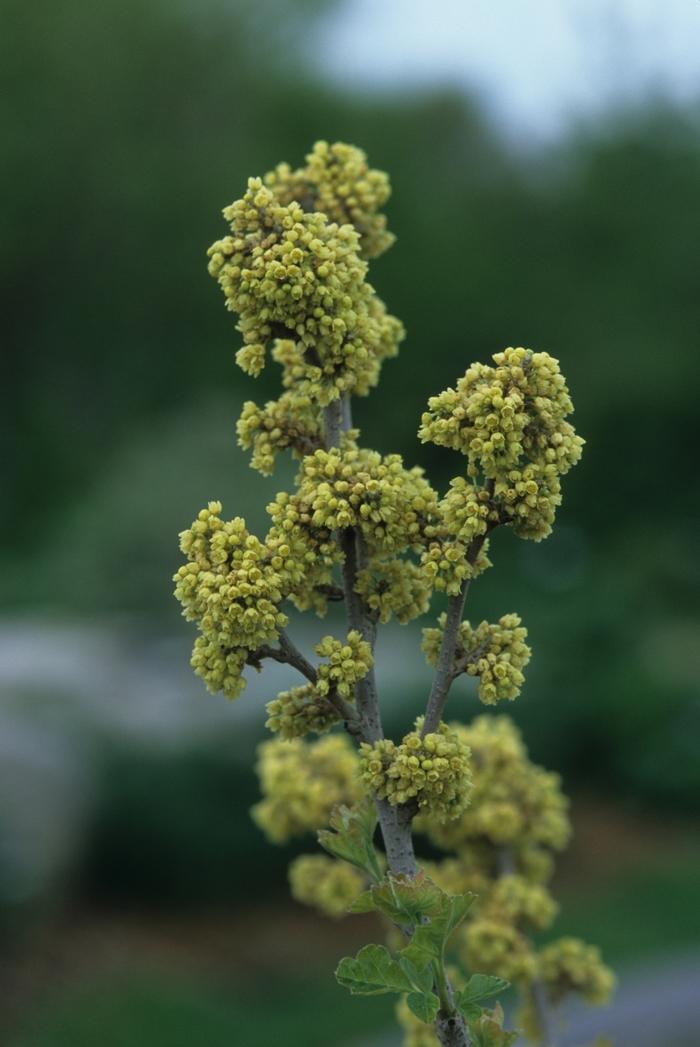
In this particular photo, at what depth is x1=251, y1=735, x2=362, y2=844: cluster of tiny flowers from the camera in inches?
101

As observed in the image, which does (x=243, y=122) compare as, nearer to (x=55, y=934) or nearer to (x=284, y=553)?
(x=55, y=934)

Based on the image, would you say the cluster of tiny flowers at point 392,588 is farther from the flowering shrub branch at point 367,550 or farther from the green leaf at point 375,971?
the green leaf at point 375,971

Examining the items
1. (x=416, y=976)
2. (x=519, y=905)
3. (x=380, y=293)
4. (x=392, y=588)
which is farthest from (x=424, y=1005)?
(x=380, y=293)

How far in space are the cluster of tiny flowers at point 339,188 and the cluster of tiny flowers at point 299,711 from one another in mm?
858

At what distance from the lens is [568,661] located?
13297 millimetres

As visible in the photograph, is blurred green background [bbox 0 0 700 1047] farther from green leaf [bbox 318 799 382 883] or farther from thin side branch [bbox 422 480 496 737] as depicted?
thin side branch [bbox 422 480 496 737]

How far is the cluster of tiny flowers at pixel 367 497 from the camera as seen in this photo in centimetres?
185

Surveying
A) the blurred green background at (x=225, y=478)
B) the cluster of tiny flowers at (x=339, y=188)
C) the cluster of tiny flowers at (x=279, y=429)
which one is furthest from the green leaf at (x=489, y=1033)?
the blurred green background at (x=225, y=478)

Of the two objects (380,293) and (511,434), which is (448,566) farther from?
(380,293)

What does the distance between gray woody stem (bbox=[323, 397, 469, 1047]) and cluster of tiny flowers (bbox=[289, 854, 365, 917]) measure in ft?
1.96

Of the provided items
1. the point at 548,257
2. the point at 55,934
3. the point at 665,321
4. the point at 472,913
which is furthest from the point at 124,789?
the point at 548,257

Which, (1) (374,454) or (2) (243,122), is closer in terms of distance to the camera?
(1) (374,454)

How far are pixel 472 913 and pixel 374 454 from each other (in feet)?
4.05

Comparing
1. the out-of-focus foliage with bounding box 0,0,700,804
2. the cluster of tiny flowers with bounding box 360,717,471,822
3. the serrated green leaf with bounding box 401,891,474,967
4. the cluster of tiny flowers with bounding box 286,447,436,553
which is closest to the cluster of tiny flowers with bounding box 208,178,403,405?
the cluster of tiny flowers with bounding box 286,447,436,553
